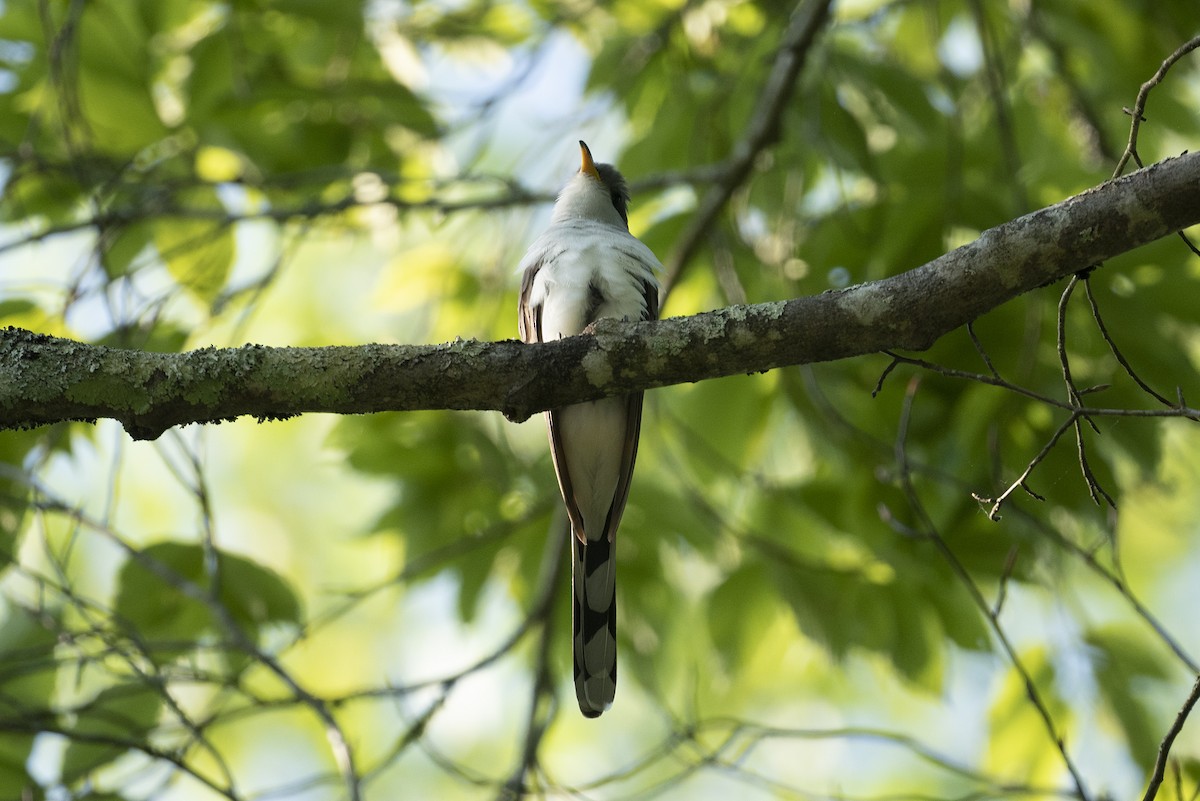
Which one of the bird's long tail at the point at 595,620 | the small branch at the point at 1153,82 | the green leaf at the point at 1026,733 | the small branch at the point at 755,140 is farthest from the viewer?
the small branch at the point at 755,140

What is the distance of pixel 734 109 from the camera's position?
5277mm

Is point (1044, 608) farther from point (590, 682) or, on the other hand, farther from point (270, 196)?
point (270, 196)

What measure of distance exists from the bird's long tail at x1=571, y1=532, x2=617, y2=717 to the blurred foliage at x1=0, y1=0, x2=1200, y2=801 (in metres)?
0.20

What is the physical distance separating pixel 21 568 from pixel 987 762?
4038 millimetres

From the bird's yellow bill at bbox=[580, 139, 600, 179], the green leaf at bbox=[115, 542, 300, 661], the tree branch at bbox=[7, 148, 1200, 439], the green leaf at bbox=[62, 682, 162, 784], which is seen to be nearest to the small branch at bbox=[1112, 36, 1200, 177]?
the tree branch at bbox=[7, 148, 1200, 439]

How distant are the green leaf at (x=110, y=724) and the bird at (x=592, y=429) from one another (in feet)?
5.43

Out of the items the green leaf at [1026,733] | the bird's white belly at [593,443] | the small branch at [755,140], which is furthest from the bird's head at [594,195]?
the green leaf at [1026,733]

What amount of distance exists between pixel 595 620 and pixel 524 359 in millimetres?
1975

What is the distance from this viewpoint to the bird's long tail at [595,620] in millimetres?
4355

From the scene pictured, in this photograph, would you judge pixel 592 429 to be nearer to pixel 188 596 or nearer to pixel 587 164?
pixel 587 164

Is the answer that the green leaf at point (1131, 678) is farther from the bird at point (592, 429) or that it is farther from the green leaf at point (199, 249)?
the green leaf at point (199, 249)

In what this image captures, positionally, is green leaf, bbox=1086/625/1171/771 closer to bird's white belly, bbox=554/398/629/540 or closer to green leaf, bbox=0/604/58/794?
bird's white belly, bbox=554/398/629/540

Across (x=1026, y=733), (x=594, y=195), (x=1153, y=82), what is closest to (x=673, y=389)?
(x=594, y=195)

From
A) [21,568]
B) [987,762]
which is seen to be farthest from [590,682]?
[21,568]
